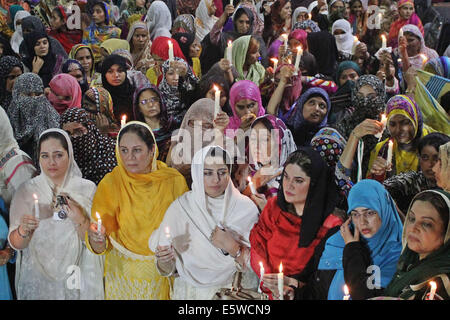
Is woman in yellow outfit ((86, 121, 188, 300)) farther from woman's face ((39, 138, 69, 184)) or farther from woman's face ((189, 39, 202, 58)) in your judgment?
woman's face ((189, 39, 202, 58))

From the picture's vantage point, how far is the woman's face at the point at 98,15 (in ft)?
24.2

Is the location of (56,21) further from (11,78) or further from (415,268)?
(415,268)

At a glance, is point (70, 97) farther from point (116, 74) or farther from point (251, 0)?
point (251, 0)

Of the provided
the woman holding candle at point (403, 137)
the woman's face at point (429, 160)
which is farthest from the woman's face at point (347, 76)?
the woman's face at point (429, 160)

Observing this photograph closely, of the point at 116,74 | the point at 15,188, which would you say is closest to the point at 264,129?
the point at 15,188

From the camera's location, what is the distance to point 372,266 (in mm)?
3301

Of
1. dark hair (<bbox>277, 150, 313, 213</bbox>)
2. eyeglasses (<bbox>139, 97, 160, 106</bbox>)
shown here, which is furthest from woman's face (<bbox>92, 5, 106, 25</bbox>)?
dark hair (<bbox>277, 150, 313, 213</bbox>)

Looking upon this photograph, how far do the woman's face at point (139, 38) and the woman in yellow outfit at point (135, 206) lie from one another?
3092mm

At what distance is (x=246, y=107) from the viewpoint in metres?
4.86

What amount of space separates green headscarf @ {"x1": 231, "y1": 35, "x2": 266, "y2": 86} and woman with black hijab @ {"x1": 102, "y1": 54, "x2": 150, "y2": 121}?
81cm

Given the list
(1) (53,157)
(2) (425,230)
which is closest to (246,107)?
(1) (53,157)

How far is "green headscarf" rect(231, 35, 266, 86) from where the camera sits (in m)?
5.95

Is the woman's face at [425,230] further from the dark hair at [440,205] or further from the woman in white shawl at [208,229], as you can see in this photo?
the woman in white shawl at [208,229]

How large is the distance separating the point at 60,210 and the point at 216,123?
1.06 metres
